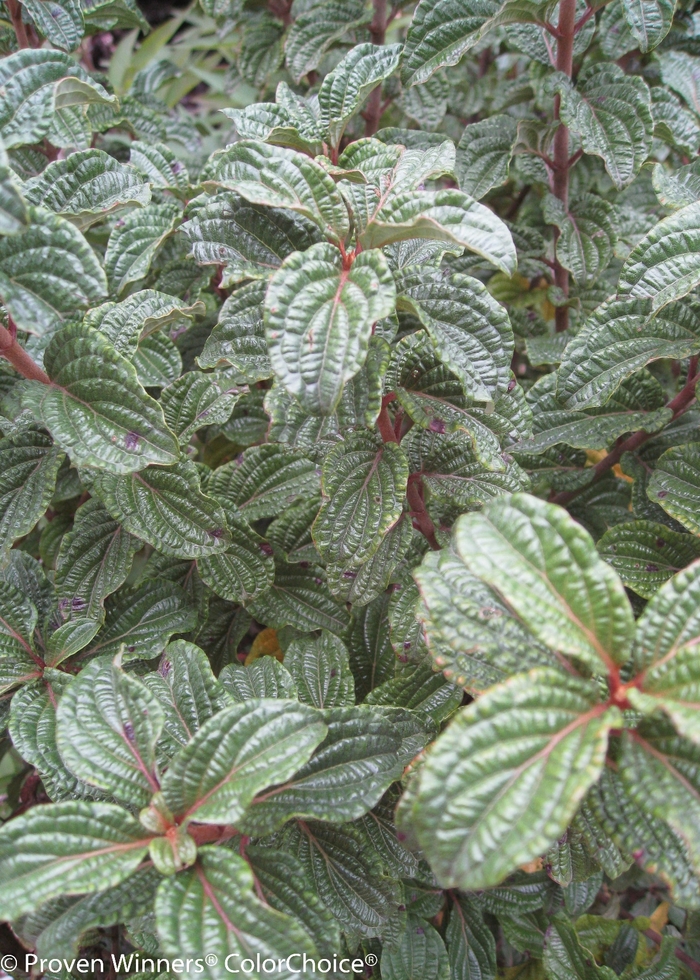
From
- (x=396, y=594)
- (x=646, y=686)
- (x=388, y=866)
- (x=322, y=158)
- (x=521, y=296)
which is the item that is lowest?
(x=388, y=866)

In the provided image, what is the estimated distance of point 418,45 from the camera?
4.65 feet

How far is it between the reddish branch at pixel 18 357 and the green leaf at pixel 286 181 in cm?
38

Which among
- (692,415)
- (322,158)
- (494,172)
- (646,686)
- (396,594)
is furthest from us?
(494,172)

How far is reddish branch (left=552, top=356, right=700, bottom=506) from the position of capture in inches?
52.2

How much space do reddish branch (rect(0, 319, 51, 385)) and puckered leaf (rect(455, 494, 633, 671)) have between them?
0.71 metres

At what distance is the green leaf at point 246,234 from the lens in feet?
3.44

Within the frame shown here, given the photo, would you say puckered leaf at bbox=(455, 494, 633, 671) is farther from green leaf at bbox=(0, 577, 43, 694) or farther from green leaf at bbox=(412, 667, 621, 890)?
green leaf at bbox=(0, 577, 43, 694)

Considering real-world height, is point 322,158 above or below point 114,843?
above

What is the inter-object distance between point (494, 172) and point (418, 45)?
35 centimetres

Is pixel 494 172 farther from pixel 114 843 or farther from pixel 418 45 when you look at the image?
pixel 114 843

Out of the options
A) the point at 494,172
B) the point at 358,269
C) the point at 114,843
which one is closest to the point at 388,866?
the point at 114,843

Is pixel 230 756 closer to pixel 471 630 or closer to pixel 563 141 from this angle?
pixel 471 630

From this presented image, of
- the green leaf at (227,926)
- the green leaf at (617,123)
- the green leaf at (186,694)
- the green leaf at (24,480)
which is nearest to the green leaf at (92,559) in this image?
the green leaf at (24,480)

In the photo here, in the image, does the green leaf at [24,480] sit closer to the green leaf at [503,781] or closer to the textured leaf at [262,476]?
the textured leaf at [262,476]
